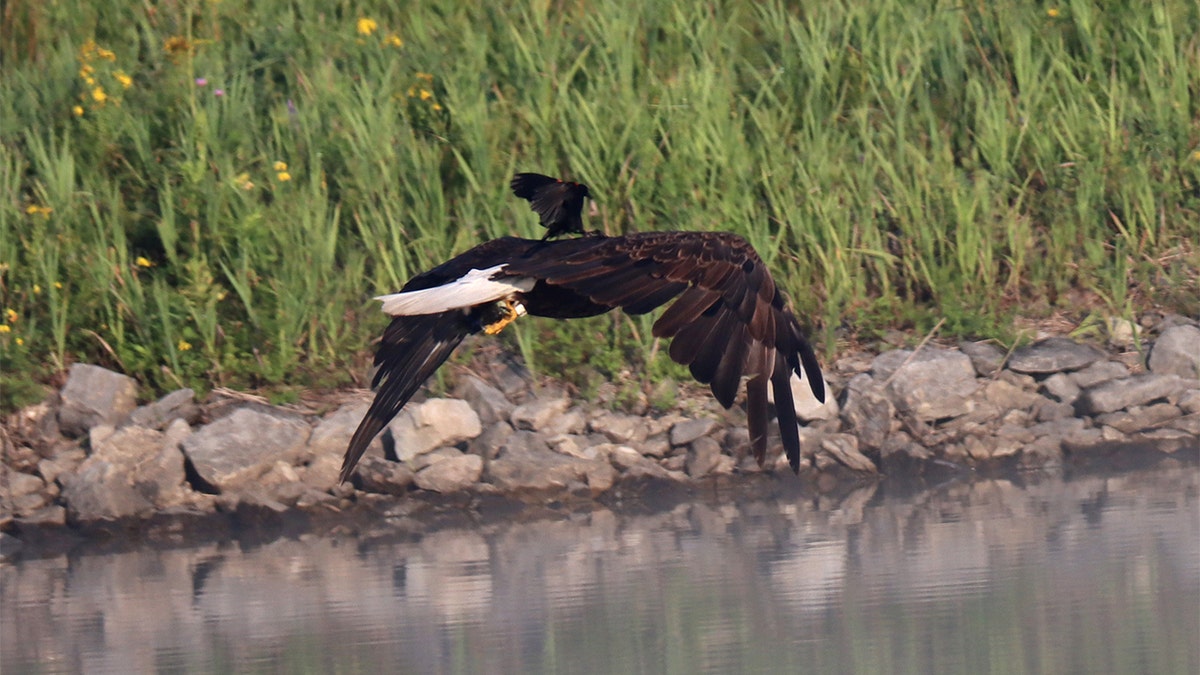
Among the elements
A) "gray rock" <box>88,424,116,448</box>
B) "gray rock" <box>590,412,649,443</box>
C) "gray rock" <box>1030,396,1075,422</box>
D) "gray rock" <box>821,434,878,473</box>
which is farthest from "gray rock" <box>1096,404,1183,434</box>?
"gray rock" <box>88,424,116,448</box>

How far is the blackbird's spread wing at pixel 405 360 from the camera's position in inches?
215

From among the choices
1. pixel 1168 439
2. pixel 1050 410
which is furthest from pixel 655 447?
pixel 1168 439

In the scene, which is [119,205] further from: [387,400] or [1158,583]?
[1158,583]

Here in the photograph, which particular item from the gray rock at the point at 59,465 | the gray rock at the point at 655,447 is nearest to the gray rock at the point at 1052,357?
the gray rock at the point at 655,447

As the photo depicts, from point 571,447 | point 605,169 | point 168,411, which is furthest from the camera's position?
point 605,169

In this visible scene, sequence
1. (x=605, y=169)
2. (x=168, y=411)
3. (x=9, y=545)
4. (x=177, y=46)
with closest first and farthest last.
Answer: (x=9, y=545) < (x=168, y=411) < (x=605, y=169) < (x=177, y=46)

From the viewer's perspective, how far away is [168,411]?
7266 mm

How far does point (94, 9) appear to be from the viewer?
9.92 meters

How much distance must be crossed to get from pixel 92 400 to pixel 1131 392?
4.44m

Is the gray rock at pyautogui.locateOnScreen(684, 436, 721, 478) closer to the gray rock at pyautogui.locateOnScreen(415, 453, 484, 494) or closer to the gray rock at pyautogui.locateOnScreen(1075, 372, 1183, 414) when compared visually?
the gray rock at pyautogui.locateOnScreen(415, 453, 484, 494)

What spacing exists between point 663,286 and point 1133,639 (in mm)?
1598

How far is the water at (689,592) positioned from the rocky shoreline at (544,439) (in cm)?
22

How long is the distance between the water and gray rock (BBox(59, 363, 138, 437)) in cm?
76

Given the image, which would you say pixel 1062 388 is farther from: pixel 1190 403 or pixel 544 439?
pixel 544 439
